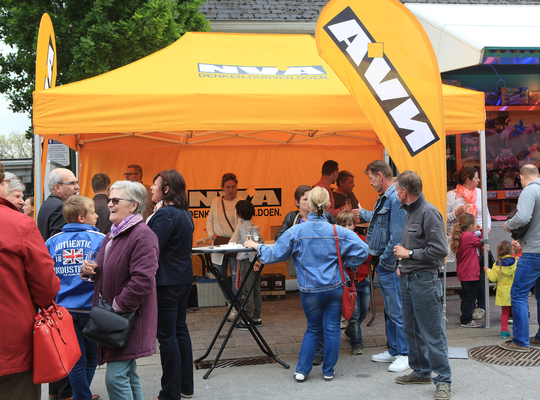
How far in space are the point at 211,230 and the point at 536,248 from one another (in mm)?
3894

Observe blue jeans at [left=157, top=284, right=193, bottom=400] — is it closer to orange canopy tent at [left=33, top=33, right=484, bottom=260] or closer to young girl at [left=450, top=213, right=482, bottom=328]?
orange canopy tent at [left=33, top=33, right=484, bottom=260]

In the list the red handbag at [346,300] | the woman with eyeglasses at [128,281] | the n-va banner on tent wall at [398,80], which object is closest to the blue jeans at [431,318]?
the red handbag at [346,300]

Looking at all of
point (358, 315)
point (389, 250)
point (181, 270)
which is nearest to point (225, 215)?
point (358, 315)

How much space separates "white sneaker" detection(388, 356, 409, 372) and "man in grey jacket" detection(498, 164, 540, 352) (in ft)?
4.13

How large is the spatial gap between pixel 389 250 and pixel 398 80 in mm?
1566

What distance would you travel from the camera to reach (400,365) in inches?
174

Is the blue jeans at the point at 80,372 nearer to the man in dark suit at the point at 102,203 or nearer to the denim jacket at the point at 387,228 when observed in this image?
the man in dark suit at the point at 102,203

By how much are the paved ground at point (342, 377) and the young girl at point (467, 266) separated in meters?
0.24

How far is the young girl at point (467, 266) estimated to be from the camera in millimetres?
5812

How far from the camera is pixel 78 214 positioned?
11.6 ft

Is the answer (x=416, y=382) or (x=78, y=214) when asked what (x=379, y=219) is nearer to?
(x=416, y=382)

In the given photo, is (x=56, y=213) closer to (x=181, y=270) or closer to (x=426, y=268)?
(x=181, y=270)

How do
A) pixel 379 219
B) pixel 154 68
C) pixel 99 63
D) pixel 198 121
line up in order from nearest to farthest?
pixel 379 219 → pixel 198 121 → pixel 154 68 → pixel 99 63

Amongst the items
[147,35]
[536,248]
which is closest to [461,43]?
[536,248]
